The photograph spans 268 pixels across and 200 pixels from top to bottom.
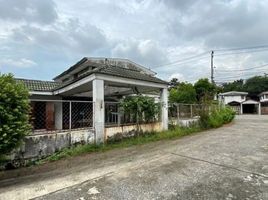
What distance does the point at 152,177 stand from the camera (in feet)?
16.2

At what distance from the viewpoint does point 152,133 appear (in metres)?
11.0

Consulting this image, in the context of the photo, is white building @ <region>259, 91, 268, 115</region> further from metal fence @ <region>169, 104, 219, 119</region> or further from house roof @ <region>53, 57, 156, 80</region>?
Answer: metal fence @ <region>169, 104, 219, 119</region>

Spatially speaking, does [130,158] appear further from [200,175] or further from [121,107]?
[121,107]

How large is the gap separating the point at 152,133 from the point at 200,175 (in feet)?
19.3

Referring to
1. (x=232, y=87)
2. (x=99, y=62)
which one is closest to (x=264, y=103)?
(x=232, y=87)

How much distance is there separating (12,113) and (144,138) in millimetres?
6089

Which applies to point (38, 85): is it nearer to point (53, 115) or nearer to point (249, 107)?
point (53, 115)

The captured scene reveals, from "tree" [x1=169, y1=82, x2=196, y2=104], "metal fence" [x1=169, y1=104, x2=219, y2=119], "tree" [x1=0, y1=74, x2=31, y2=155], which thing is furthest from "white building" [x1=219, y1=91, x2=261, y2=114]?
"tree" [x1=0, y1=74, x2=31, y2=155]

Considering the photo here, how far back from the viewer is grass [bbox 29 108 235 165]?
7.41 m

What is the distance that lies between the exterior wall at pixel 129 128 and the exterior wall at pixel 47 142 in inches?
37.6

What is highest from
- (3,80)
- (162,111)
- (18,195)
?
(3,80)

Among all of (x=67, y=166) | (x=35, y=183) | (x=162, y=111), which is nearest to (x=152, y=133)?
(x=162, y=111)

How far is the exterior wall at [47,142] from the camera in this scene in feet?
21.6

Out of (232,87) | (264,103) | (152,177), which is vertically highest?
(232,87)
